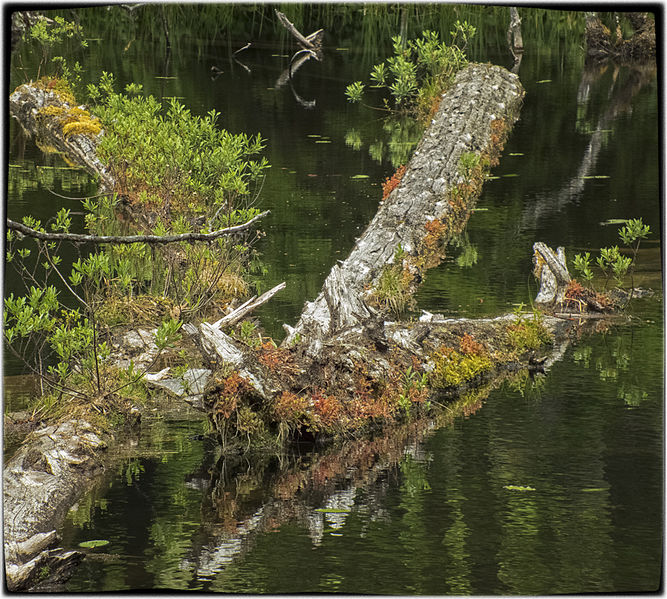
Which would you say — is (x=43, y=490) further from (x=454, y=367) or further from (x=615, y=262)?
(x=615, y=262)

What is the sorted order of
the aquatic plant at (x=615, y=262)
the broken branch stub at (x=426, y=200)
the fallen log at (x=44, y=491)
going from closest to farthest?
the fallen log at (x=44, y=491) → the broken branch stub at (x=426, y=200) → the aquatic plant at (x=615, y=262)

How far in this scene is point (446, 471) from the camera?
667 centimetres

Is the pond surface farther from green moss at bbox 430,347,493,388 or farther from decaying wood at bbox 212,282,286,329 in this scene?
decaying wood at bbox 212,282,286,329

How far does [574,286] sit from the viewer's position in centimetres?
982

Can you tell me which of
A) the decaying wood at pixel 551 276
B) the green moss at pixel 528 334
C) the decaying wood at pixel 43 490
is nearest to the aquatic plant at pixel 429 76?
the decaying wood at pixel 551 276

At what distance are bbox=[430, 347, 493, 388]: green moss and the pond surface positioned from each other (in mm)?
230

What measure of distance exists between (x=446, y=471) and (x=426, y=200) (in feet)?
19.1

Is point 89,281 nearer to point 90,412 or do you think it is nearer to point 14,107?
point 90,412

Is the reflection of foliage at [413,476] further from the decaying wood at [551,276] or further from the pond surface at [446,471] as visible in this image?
the decaying wood at [551,276]

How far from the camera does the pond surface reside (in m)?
5.26

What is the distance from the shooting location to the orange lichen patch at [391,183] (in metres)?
12.6

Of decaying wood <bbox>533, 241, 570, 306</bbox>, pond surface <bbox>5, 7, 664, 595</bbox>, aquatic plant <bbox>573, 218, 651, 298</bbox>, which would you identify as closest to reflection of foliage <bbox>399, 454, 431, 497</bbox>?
pond surface <bbox>5, 7, 664, 595</bbox>

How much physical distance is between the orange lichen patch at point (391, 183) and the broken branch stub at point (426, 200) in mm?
98

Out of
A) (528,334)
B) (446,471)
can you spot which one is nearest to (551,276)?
(528,334)
